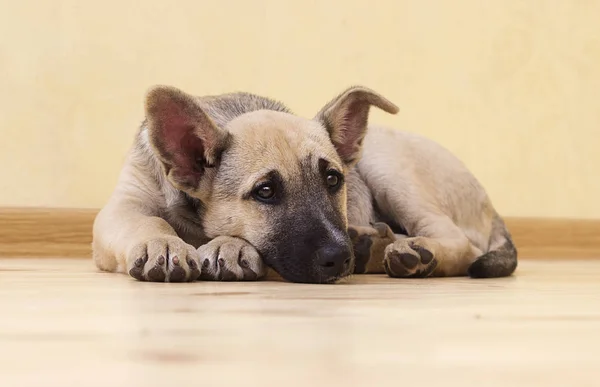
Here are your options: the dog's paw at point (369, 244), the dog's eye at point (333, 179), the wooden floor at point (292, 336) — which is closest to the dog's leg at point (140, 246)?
the wooden floor at point (292, 336)

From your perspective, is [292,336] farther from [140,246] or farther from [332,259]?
[140,246]

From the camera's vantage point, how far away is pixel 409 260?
9.05ft

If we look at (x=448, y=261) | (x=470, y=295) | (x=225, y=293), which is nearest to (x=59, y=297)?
(x=225, y=293)

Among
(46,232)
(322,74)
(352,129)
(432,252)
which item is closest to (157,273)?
(432,252)

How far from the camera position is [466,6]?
4902 mm

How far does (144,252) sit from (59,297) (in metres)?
0.50

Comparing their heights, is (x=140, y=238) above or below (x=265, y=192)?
below

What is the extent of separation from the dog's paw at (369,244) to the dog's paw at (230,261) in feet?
1.53

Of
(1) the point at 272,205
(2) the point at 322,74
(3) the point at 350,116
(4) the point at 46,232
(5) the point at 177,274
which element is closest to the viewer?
(5) the point at 177,274

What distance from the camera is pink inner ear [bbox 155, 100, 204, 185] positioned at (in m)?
2.70

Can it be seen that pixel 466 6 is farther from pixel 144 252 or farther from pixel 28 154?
pixel 144 252

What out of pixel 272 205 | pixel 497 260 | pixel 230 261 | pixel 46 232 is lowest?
pixel 46 232

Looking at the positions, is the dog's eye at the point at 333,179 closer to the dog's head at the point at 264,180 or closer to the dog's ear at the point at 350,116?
the dog's head at the point at 264,180

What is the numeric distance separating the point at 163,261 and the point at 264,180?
0.46m
